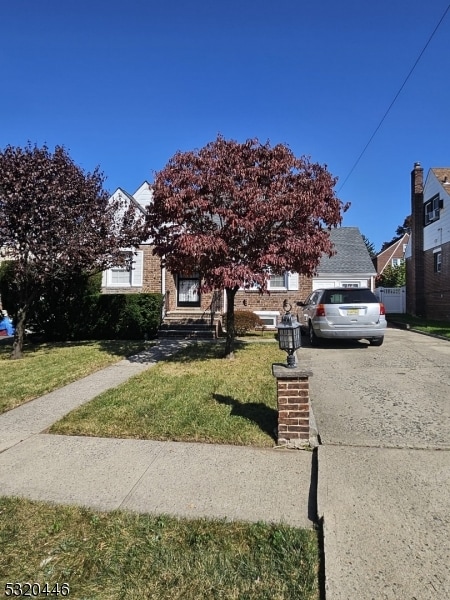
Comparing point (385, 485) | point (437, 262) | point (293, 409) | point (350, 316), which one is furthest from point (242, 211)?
point (437, 262)

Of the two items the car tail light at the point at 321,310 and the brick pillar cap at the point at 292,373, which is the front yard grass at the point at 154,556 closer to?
the brick pillar cap at the point at 292,373

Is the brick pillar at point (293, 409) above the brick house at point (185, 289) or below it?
below

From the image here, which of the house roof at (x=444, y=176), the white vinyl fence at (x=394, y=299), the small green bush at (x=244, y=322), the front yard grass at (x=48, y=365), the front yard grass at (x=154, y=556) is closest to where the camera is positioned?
the front yard grass at (x=154, y=556)

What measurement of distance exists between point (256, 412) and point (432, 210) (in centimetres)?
2185

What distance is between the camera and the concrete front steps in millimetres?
14180

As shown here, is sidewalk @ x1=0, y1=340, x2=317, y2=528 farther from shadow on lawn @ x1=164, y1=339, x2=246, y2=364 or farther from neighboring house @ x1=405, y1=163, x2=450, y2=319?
neighboring house @ x1=405, y1=163, x2=450, y2=319

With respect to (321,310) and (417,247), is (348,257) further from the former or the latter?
(321,310)

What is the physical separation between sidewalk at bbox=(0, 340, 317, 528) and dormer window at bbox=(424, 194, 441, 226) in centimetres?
2169

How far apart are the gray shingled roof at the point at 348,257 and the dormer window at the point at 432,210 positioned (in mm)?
3987

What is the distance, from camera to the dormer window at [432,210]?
22047 millimetres

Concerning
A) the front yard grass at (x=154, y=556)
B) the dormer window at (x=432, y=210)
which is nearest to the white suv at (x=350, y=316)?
the front yard grass at (x=154, y=556)

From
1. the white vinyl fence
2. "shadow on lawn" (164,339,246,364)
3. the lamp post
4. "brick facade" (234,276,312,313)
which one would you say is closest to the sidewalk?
the lamp post

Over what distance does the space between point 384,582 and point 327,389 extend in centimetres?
435

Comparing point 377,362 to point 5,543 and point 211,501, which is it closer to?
point 211,501
